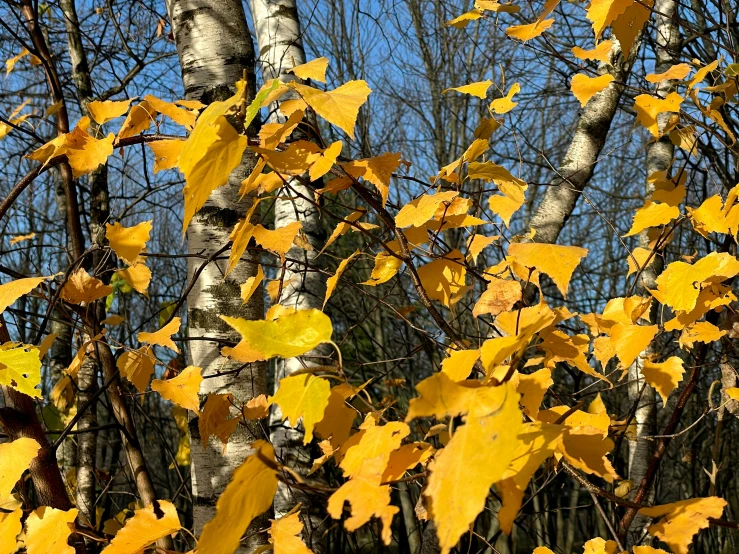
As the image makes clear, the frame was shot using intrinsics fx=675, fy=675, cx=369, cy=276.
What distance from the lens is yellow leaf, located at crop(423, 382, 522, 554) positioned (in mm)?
444

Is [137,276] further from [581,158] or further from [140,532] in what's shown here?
[581,158]

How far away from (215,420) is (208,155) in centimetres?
54

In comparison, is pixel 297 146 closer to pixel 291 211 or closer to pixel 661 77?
pixel 661 77

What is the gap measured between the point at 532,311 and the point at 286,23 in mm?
1928

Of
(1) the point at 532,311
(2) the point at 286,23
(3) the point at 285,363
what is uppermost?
(2) the point at 286,23

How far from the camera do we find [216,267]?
1252 mm

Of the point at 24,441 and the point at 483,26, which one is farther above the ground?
the point at 483,26

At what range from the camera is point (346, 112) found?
0.73 meters

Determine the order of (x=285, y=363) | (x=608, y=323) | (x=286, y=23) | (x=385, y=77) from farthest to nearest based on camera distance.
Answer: (x=385, y=77)
(x=286, y=23)
(x=285, y=363)
(x=608, y=323)

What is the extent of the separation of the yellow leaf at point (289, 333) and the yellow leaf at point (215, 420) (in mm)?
468

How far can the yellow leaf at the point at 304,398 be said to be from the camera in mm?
637

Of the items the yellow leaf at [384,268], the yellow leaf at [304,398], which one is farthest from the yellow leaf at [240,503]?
the yellow leaf at [384,268]

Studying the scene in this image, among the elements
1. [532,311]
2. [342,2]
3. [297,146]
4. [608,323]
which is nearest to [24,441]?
[297,146]

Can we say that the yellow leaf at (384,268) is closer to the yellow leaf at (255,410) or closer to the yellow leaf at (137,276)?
the yellow leaf at (255,410)
